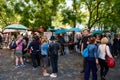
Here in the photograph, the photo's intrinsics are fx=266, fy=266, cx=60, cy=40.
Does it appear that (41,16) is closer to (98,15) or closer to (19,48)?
(98,15)

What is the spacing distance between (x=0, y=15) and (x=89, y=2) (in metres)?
13.5

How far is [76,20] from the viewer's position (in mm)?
31172

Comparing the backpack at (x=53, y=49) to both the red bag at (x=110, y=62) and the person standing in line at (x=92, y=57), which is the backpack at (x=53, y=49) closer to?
the person standing in line at (x=92, y=57)

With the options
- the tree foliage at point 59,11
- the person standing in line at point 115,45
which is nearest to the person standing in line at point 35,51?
the person standing in line at point 115,45

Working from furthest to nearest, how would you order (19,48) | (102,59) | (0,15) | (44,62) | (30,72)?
(0,15)
(19,48)
(30,72)
(44,62)
(102,59)

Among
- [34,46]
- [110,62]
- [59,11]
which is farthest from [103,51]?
[59,11]

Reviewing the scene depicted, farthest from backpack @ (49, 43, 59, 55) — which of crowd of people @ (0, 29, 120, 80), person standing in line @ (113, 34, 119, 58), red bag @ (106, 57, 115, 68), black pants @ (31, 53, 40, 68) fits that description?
person standing in line @ (113, 34, 119, 58)

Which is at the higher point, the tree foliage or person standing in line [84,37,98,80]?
the tree foliage

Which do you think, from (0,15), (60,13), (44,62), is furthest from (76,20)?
(44,62)

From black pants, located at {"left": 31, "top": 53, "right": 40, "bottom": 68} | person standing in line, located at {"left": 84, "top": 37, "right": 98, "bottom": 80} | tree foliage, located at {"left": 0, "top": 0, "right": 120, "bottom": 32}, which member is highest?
tree foliage, located at {"left": 0, "top": 0, "right": 120, "bottom": 32}

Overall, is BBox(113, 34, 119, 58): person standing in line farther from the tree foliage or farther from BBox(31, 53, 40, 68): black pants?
the tree foliage

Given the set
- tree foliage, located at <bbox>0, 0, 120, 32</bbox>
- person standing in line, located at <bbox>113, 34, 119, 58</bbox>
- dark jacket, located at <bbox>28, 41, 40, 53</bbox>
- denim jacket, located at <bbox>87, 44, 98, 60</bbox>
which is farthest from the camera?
tree foliage, located at <bbox>0, 0, 120, 32</bbox>

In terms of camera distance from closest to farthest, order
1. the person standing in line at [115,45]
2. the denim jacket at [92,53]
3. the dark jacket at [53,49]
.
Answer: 1. the denim jacket at [92,53]
2. the dark jacket at [53,49]
3. the person standing in line at [115,45]

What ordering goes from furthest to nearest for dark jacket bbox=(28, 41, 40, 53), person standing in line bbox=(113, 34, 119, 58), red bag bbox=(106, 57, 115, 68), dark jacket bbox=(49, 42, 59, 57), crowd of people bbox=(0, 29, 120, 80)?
person standing in line bbox=(113, 34, 119, 58) → dark jacket bbox=(28, 41, 40, 53) → dark jacket bbox=(49, 42, 59, 57) → red bag bbox=(106, 57, 115, 68) → crowd of people bbox=(0, 29, 120, 80)
